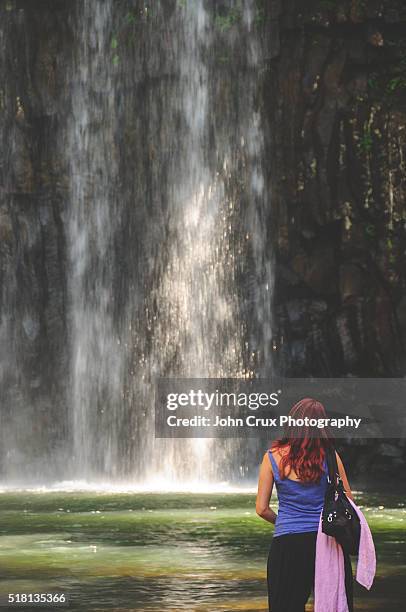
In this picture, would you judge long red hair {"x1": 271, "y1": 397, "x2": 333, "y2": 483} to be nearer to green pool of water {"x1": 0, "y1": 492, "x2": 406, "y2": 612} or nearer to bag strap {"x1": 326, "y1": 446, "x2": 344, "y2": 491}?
bag strap {"x1": 326, "y1": 446, "x2": 344, "y2": 491}

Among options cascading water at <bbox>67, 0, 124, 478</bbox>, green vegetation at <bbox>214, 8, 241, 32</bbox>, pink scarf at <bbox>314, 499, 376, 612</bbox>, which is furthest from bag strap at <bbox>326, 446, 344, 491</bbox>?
green vegetation at <bbox>214, 8, 241, 32</bbox>

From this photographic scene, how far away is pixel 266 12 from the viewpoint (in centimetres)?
2692

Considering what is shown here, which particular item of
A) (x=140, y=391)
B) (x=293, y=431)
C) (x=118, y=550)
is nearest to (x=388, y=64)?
(x=140, y=391)

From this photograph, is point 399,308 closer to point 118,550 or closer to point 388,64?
point 388,64

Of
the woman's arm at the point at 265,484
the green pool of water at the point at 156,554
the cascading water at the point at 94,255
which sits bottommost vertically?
the green pool of water at the point at 156,554

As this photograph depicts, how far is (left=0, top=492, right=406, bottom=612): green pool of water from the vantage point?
892 cm

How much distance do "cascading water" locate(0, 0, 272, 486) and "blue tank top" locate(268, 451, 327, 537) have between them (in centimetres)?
2033

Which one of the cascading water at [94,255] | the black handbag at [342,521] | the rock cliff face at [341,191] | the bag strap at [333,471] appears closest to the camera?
the black handbag at [342,521]

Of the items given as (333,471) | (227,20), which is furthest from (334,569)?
(227,20)

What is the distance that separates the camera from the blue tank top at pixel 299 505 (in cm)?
618

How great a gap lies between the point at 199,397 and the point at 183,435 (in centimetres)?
108

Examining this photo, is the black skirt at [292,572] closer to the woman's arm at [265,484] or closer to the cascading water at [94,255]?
the woman's arm at [265,484]

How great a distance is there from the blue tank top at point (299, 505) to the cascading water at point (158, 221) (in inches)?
801

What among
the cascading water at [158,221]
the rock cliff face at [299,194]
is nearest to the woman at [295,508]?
the rock cliff face at [299,194]
